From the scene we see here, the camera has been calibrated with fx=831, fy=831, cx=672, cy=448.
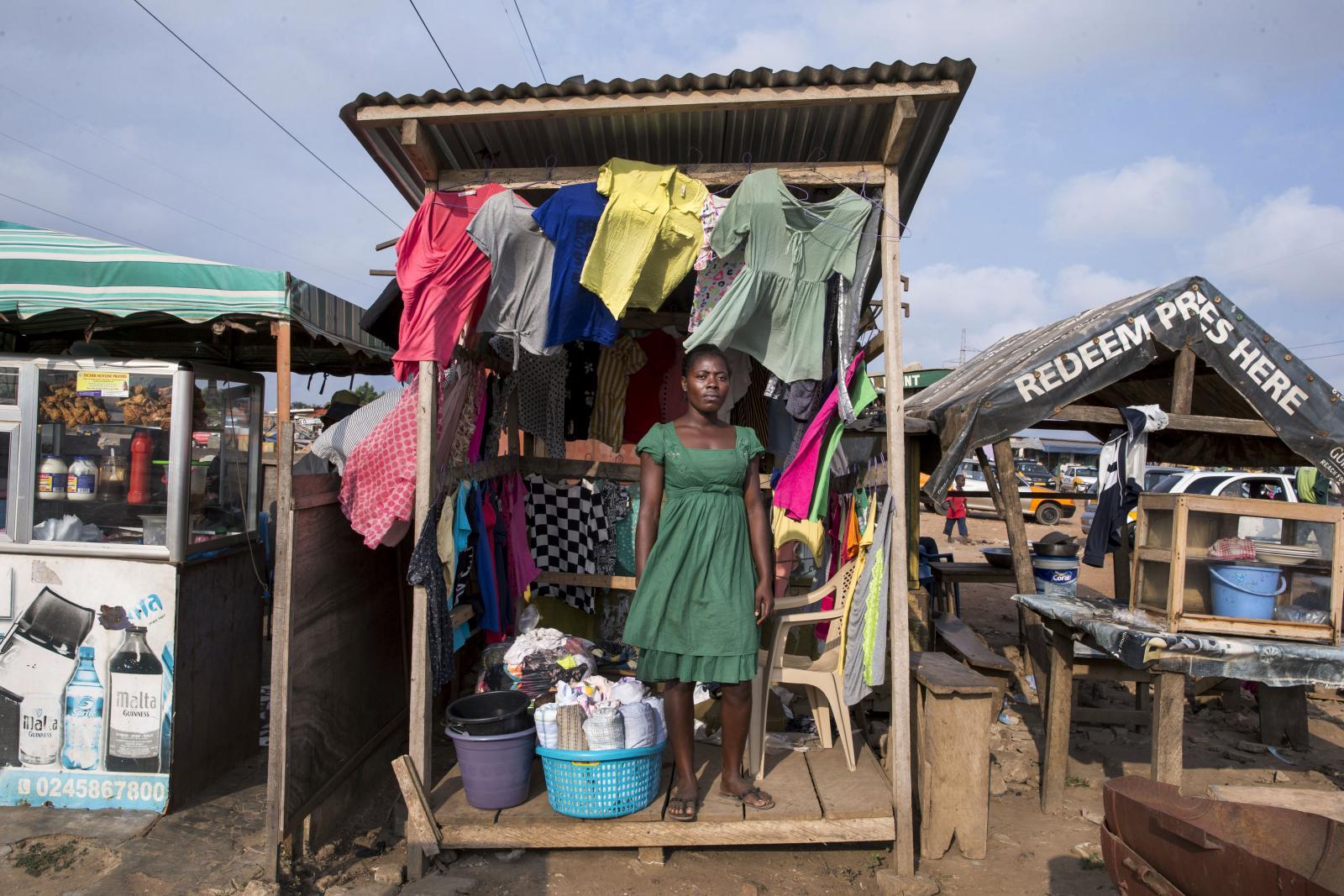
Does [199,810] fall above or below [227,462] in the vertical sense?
below

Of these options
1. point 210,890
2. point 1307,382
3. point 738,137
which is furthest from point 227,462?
point 1307,382

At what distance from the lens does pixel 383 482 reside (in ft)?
13.7

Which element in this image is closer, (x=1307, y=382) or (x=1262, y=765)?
(x=1307, y=382)

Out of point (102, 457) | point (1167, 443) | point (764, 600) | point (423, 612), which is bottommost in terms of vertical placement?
point (423, 612)

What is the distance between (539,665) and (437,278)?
209 cm

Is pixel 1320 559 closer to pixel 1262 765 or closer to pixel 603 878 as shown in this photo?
pixel 1262 765

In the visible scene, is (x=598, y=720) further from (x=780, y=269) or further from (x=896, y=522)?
(x=780, y=269)

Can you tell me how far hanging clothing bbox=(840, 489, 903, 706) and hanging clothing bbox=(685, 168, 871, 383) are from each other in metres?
0.86

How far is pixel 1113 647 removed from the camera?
14.0 feet

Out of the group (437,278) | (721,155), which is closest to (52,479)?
(437,278)

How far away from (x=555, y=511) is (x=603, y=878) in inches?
98.9

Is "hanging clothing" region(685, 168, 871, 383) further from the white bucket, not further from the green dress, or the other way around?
the white bucket

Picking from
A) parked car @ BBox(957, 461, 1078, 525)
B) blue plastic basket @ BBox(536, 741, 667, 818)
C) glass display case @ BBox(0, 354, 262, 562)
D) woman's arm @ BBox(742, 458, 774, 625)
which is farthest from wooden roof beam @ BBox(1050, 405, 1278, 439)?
parked car @ BBox(957, 461, 1078, 525)

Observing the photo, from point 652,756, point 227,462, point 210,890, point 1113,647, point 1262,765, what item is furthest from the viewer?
point 1262,765
